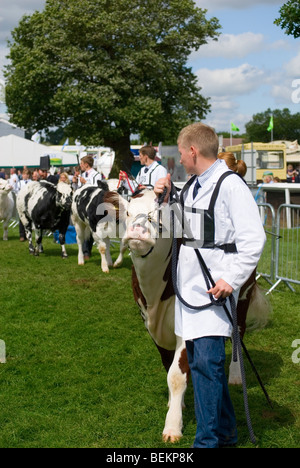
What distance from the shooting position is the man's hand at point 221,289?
3.34 meters

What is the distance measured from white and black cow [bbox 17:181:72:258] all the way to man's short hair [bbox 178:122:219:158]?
10382 millimetres

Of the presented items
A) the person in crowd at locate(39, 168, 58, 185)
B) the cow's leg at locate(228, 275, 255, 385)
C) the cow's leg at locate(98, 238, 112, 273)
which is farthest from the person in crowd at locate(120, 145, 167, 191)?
the person in crowd at locate(39, 168, 58, 185)

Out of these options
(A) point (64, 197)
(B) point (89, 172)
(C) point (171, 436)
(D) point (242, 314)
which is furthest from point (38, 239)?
(C) point (171, 436)

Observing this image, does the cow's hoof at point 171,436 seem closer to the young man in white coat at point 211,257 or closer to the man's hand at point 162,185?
the young man in white coat at point 211,257

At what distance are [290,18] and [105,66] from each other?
2480 cm

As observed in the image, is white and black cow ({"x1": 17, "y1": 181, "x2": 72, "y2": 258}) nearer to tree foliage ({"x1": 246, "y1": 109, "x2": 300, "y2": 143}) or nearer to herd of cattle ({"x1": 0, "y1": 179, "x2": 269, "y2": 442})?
herd of cattle ({"x1": 0, "y1": 179, "x2": 269, "y2": 442})

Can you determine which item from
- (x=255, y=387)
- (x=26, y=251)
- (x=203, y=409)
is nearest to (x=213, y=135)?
(x=203, y=409)

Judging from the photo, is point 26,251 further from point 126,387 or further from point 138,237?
point 138,237

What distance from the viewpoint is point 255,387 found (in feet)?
17.7

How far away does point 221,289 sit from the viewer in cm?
334

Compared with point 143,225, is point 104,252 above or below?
below

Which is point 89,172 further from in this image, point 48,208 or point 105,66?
point 105,66

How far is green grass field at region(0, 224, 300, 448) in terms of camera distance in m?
4.39

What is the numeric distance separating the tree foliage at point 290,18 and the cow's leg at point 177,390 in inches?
411
